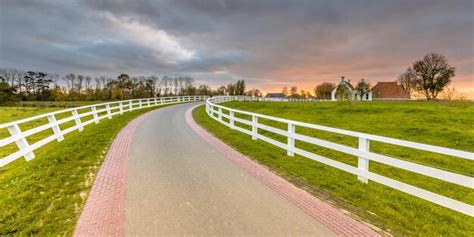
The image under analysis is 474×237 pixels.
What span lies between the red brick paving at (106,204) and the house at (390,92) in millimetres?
64051

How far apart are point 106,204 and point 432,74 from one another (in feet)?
223

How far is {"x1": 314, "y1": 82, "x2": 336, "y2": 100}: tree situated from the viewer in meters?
89.7

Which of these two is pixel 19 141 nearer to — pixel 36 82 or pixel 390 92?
pixel 390 92

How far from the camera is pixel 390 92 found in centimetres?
5953

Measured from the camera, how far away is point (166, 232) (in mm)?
3152

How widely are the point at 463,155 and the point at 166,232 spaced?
4.19 meters

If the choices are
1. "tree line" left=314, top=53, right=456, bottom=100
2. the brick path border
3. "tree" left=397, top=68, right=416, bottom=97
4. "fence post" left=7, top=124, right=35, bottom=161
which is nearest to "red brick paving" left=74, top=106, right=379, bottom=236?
the brick path border

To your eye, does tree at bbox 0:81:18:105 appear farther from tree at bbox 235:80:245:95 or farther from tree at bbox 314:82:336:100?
tree at bbox 314:82:336:100

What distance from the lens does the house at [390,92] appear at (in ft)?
193

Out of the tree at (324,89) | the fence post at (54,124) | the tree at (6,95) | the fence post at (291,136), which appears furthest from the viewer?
the tree at (324,89)

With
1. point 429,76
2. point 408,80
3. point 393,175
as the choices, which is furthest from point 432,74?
point 393,175

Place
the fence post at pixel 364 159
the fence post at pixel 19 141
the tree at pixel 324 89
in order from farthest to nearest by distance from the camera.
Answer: the tree at pixel 324 89 → the fence post at pixel 19 141 → the fence post at pixel 364 159

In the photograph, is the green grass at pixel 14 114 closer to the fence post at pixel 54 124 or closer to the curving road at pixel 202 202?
the fence post at pixel 54 124

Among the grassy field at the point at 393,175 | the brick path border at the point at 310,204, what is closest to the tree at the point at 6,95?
the grassy field at the point at 393,175
